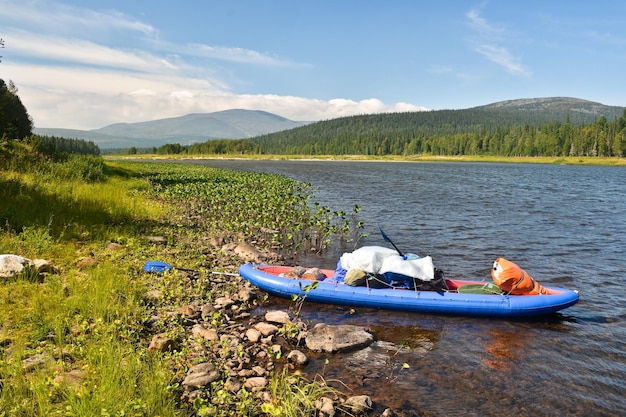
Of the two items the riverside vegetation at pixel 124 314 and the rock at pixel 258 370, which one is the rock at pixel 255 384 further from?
the rock at pixel 258 370

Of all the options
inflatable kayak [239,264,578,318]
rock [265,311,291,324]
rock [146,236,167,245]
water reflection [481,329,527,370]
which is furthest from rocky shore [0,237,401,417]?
rock [146,236,167,245]

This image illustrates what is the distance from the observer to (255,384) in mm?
6328

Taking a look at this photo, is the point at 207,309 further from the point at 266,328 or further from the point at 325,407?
the point at 325,407

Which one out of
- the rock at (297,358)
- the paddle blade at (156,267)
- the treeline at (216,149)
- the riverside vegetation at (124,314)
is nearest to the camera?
the riverside vegetation at (124,314)

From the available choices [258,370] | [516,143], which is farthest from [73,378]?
[516,143]

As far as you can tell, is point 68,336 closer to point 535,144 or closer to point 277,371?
point 277,371

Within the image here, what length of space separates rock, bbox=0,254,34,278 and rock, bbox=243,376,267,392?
19.1 feet

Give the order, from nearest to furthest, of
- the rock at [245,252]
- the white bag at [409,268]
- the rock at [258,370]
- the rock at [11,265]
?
the rock at [258,370], the rock at [11,265], the white bag at [409,268], the rock at [245,252]

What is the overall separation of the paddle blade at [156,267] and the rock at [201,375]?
15.6 feet

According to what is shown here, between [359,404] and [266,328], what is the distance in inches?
119

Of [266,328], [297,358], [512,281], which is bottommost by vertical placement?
[297,358]

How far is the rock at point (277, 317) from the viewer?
29.7 ft

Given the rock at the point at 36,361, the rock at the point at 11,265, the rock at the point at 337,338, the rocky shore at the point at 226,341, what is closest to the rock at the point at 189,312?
the rocky shore at the point at 226,341

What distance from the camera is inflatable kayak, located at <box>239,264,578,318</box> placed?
9.88m
